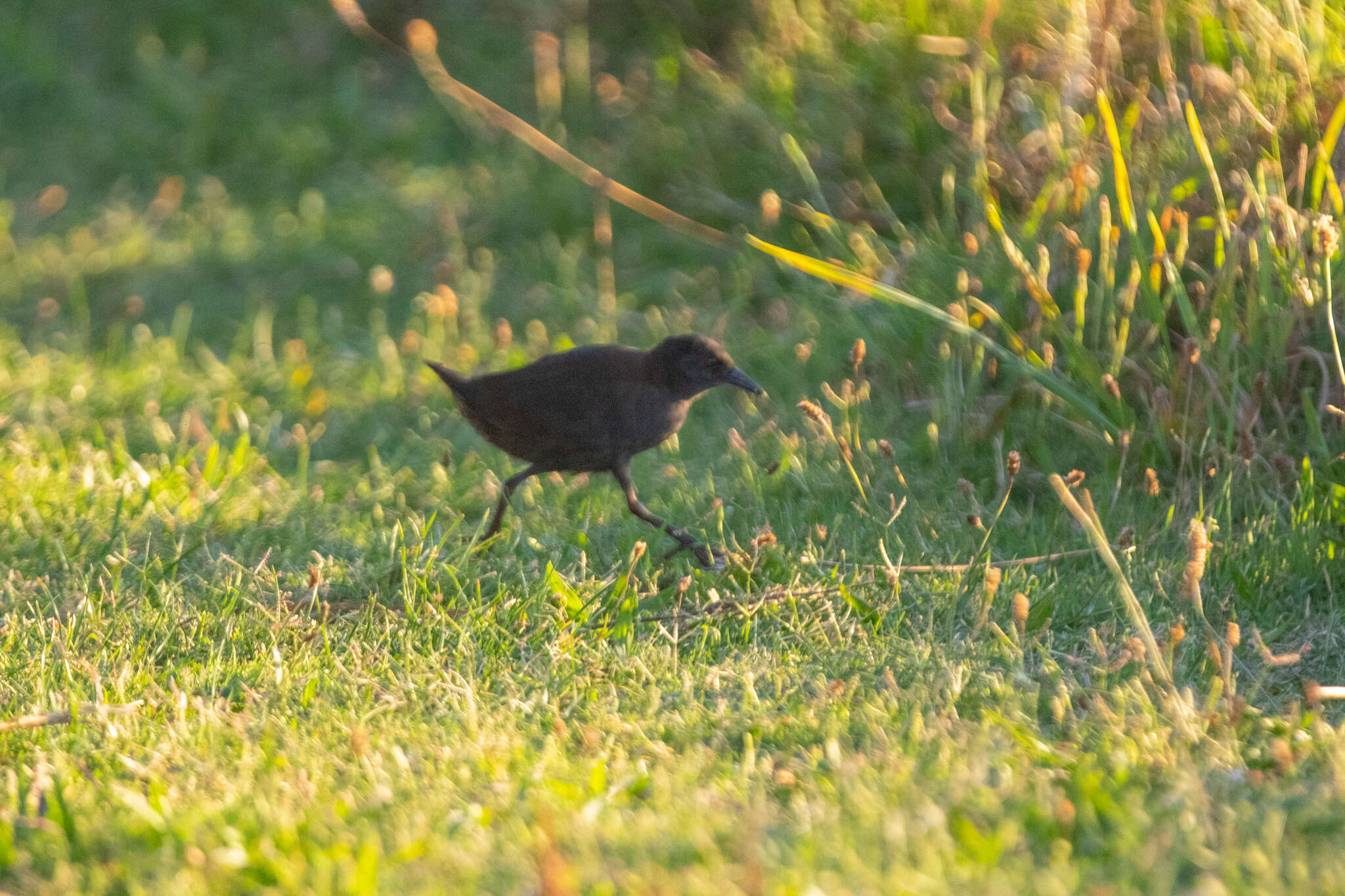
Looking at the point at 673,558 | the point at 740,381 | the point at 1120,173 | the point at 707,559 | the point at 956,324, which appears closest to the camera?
the point at 956,324

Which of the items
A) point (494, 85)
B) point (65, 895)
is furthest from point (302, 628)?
A: point (494, 85)

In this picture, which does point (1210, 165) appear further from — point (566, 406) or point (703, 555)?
point (566, 406)

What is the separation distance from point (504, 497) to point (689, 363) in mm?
732

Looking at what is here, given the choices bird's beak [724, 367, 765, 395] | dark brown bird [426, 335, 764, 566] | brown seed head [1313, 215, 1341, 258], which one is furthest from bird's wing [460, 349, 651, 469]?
brown seed head [1313, 215, 1341, 258]

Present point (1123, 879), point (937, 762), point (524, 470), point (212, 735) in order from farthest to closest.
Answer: point (524, 470)
point (212, 735)
point (937, 762)
point (1123, 879)

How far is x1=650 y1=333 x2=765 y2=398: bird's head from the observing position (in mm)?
4277

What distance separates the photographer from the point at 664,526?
405 centimetres

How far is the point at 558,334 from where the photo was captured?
609 cm

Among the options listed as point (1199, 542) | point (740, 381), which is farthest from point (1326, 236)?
point (740, 381)

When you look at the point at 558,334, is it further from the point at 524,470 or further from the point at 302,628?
the point at 302,628

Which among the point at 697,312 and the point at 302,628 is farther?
the point at 697,312

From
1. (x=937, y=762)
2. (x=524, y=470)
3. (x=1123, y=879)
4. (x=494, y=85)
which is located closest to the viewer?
(x=1123, y=879)

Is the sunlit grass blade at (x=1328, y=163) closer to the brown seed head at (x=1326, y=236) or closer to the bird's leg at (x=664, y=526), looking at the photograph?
the brown seed head at (x=1326, y=236)

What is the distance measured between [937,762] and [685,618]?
1.08 m
